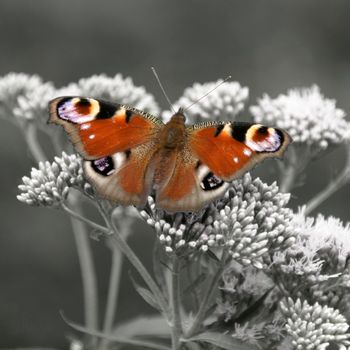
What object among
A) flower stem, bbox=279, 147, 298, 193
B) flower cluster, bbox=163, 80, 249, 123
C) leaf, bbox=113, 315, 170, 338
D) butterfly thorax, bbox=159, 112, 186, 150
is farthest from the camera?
flower cluster, bbox=163, 80, 249, 123

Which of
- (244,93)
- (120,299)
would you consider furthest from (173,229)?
(120,299)

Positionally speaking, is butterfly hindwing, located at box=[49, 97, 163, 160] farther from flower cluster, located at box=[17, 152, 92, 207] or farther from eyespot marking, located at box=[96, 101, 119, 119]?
flower cluster, located at box=[17, 152, 92, 207]

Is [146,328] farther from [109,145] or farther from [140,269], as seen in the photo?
[109,145]

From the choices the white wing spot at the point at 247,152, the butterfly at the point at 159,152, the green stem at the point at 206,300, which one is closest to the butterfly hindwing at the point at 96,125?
the butterfly at the point at 159,152

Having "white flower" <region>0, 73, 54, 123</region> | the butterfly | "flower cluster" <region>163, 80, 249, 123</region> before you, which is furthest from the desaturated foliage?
"white flower" <region>0, 73, 54, 123</region>

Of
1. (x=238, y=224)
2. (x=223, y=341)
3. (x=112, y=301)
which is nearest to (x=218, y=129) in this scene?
(x=238, y=224)
